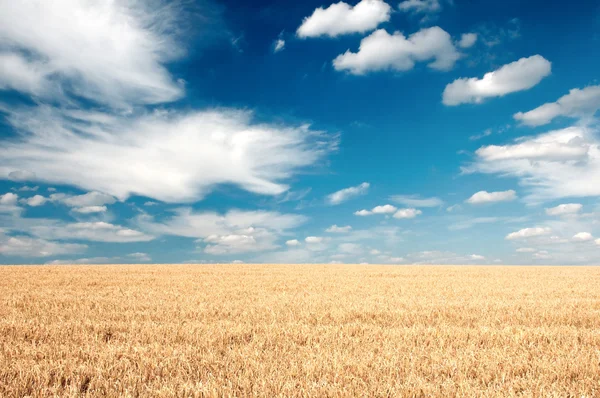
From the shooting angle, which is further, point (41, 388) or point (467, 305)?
point (467, 305)

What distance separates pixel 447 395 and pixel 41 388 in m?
5.23

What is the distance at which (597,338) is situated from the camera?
848cm

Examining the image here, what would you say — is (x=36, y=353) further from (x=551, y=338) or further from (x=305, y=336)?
(x=551, y=338)

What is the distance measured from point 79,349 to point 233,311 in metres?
4.52

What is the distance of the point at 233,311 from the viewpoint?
11148mm

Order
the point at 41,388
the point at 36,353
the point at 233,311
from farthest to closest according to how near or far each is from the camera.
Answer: the point at 233,311
the point at 36,353
the point at 41,388

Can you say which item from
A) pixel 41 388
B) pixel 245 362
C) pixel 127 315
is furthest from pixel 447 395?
pixel 127 315

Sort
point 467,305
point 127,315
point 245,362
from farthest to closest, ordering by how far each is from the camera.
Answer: point 467,305
point 127,315
point 245,362

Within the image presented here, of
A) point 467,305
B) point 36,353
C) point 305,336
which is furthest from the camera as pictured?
point 467,305

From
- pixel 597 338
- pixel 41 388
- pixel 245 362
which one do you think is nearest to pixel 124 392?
pixel 41 388

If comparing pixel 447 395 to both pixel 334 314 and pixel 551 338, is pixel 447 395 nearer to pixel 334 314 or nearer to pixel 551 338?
pixel 551 338

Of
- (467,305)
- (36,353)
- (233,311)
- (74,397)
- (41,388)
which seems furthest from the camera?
(467,305)

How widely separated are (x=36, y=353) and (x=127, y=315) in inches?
141

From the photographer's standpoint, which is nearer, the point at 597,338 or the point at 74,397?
the point at 74,397
